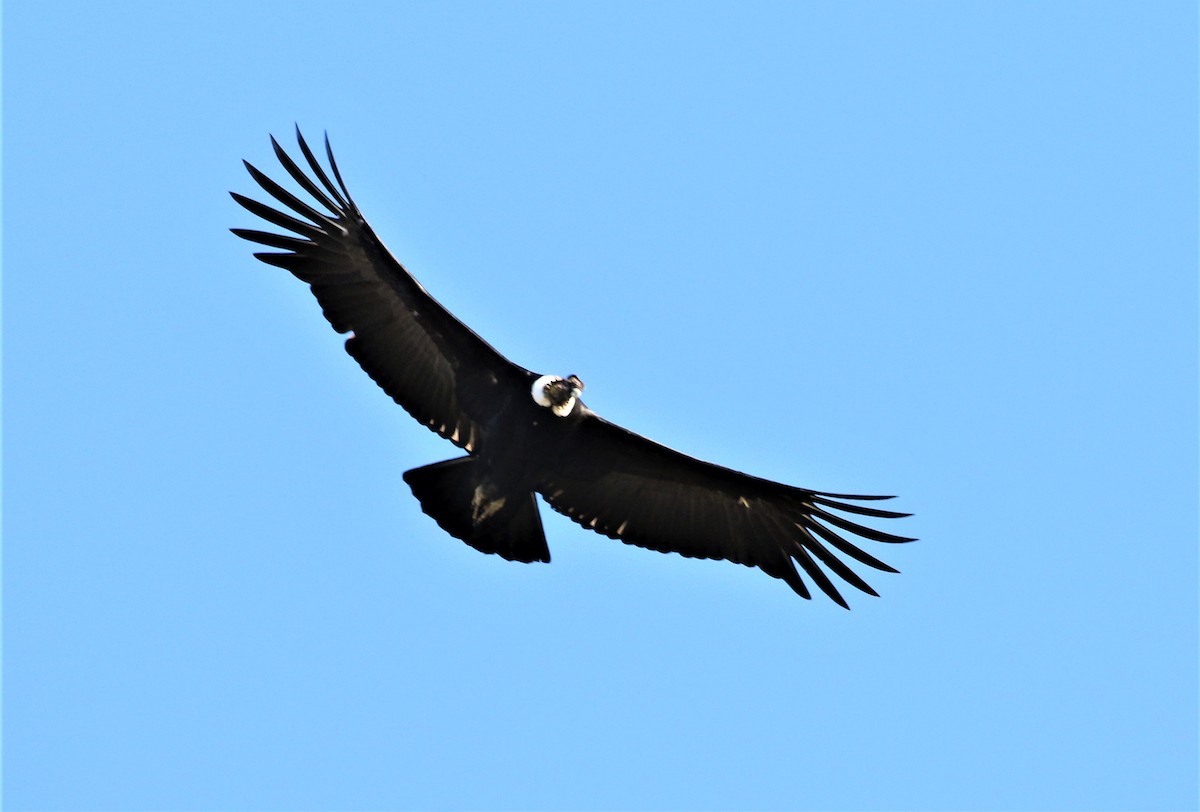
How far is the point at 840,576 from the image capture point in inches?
797

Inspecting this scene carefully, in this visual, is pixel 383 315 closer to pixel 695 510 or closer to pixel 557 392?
pixel 557 392

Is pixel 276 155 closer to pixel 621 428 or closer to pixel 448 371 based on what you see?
pixel 448 371

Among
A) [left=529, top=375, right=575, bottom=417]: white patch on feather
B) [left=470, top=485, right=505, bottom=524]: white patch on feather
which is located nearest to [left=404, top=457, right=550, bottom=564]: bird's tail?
[left=470, top=485, right=505, bottom=524]: white patch on feather

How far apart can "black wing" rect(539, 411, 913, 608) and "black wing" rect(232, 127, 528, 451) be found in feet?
3.81

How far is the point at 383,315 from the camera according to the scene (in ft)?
64.6

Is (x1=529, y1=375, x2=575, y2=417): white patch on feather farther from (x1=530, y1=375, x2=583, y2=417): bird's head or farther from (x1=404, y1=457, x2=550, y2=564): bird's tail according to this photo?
(x1=404, y1=457, x2=550, y2=564): bird's tail

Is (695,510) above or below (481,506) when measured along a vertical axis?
above

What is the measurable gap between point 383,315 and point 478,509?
2231mm

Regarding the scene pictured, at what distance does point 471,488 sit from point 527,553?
3.04ft

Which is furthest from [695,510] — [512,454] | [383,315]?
[383,315]

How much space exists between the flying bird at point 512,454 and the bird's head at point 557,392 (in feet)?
0.05

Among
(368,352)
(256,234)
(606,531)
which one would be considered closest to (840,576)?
(606,531)

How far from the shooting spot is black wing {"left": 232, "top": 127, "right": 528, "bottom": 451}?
19.4 meters

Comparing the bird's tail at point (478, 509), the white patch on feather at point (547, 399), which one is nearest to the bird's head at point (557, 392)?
the white patch on feather at point (547, 399)
